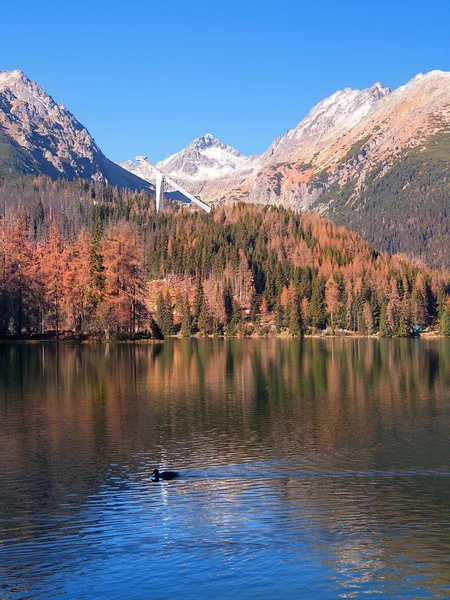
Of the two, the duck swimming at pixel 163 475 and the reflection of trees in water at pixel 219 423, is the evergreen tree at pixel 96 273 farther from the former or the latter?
the duck swimming at pixel 163 475

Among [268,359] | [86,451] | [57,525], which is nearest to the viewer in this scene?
[57,525]

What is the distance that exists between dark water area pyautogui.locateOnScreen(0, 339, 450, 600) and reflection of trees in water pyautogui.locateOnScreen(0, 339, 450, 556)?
206mm

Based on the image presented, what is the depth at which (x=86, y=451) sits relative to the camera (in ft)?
158

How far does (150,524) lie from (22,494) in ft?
27.9

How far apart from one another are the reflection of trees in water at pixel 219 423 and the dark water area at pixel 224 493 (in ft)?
0.68

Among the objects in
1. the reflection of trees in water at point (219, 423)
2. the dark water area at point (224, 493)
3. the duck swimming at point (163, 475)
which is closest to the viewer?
the dark water area at point (224, 493)

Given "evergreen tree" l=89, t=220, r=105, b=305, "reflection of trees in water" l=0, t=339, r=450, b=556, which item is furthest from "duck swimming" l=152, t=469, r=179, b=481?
"evergreen tree" l=89, t=220, r=105, b=305

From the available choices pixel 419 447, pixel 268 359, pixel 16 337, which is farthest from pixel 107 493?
pixel 16 337

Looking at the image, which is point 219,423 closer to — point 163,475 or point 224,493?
point 163,475

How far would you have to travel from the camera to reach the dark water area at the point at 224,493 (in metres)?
27.7

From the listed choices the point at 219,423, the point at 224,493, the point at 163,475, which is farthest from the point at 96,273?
the point at 224,493

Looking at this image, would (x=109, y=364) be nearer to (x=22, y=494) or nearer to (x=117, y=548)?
(x=22, y=494)

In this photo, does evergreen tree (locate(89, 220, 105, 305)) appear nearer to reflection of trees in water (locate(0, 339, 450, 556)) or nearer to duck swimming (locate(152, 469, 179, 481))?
reflection of trees in water (locate(0, 339, 450, 556))

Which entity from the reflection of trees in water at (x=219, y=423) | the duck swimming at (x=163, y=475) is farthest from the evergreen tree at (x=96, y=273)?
the duck swimming at (x=163, y=475)
